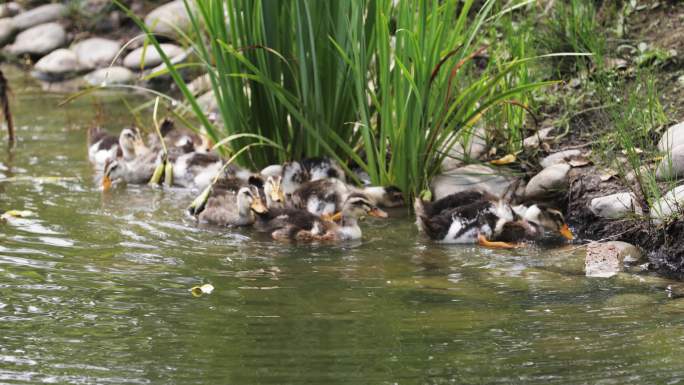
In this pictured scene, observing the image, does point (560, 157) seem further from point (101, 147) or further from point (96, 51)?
point (96, 51)

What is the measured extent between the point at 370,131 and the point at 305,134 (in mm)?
722

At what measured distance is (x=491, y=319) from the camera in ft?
15.3

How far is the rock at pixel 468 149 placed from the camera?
295 inches

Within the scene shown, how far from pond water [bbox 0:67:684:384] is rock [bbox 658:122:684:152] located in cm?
109

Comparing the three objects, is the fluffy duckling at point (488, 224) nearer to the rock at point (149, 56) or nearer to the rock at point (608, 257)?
the rock at point (608, 257)

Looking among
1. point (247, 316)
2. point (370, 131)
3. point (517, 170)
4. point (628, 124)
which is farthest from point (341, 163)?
point (247, 316)

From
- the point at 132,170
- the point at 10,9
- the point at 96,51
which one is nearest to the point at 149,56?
the point at 96,51

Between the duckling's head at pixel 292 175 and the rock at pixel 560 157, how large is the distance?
1.70m

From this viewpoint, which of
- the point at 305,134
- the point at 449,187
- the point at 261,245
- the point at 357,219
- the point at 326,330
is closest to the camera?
the point at 326,330

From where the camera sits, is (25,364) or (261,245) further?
(261,245)

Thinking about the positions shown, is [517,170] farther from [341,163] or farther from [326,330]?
[326,330]

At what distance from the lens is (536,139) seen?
7598 millimetres

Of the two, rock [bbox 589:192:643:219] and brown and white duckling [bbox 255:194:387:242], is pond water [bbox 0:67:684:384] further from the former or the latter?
rock [bbox 589:192:643:219]

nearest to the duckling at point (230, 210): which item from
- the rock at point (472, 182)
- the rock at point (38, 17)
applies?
the rock at point (472, 182)
